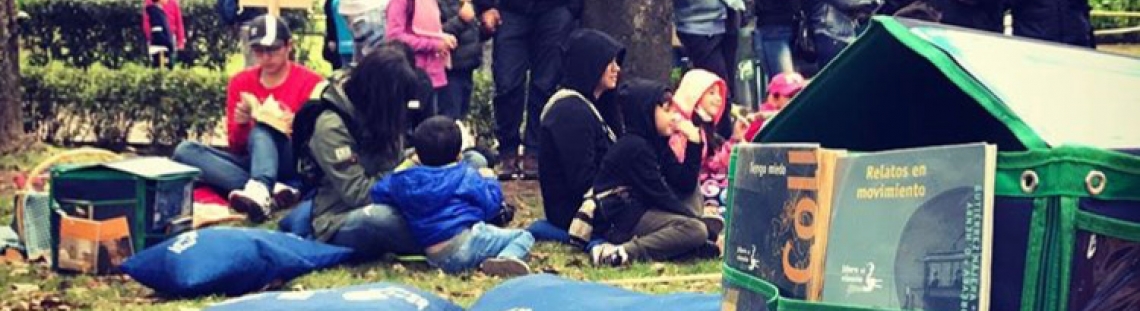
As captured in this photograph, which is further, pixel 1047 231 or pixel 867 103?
pixel 867 103

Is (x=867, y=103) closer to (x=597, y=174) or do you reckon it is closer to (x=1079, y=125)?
(x=1079, y=125)

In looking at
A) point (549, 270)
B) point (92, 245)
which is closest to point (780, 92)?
point (549, 270)

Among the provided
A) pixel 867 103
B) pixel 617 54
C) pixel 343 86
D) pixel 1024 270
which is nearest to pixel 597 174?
pixel 617 54

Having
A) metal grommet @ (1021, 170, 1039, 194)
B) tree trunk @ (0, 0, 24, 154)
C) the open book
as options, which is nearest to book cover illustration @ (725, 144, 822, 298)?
metal grommet @ (1021, 170, 1039, 194)

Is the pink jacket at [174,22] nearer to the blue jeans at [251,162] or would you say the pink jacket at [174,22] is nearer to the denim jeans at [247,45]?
the denim jeans at [247,45]

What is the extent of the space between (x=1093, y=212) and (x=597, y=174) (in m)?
5.92

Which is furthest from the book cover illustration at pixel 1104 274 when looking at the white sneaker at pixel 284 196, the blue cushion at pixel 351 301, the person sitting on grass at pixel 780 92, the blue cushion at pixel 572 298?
the white sneaker at pixel 284 196

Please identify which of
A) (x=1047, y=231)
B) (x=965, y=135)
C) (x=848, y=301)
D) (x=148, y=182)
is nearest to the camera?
(x=1047, y=231)

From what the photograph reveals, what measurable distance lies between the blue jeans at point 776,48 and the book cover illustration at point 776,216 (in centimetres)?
787

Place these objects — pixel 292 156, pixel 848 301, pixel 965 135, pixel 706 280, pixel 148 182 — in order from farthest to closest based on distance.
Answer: pixel 292 156, pixel 148 182, pixel 706 280, pixel 965 135, pixel 848 301

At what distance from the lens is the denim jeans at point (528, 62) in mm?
10922

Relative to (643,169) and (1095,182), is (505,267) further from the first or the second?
(1095,182)

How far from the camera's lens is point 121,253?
8516 millimetres

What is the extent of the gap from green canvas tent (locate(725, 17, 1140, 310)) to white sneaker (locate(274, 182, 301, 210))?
640cm
